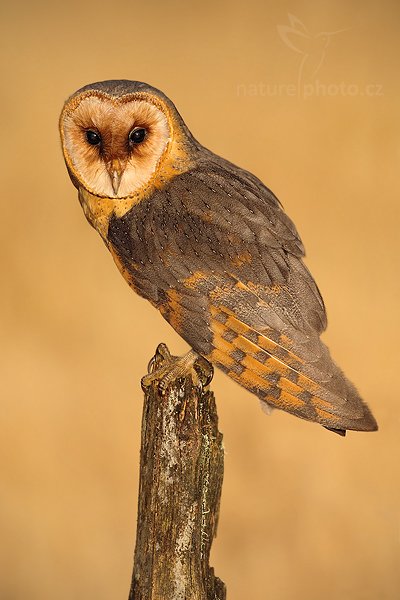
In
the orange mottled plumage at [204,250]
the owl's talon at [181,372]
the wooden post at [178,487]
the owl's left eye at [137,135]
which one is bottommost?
Result: the wooden post at [178,487]

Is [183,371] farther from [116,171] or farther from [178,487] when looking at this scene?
[116,171]

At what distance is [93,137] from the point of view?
6.08 feet

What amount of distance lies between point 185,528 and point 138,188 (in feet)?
2.48

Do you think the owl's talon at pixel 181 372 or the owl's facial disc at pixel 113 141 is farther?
the owl's talon at pixel 181 372

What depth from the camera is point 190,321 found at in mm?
1852

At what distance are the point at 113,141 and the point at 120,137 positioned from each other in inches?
0.7

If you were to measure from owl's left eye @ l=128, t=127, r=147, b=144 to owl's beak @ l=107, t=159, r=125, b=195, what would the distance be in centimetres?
5

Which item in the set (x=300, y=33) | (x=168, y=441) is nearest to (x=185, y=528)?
(x=168, y=441)

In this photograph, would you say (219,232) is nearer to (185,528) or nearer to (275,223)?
(275,223)

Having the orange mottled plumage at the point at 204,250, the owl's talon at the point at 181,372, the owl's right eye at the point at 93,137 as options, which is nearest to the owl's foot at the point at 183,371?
the owl's talon at the point at 181,372

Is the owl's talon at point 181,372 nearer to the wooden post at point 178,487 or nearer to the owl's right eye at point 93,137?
the wooden post at point 178,487

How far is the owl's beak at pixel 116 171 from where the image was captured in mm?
1846

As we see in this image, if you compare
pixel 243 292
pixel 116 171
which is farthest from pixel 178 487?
Answer: pixel 116 171

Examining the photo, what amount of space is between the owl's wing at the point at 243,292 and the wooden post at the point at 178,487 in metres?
0.16
